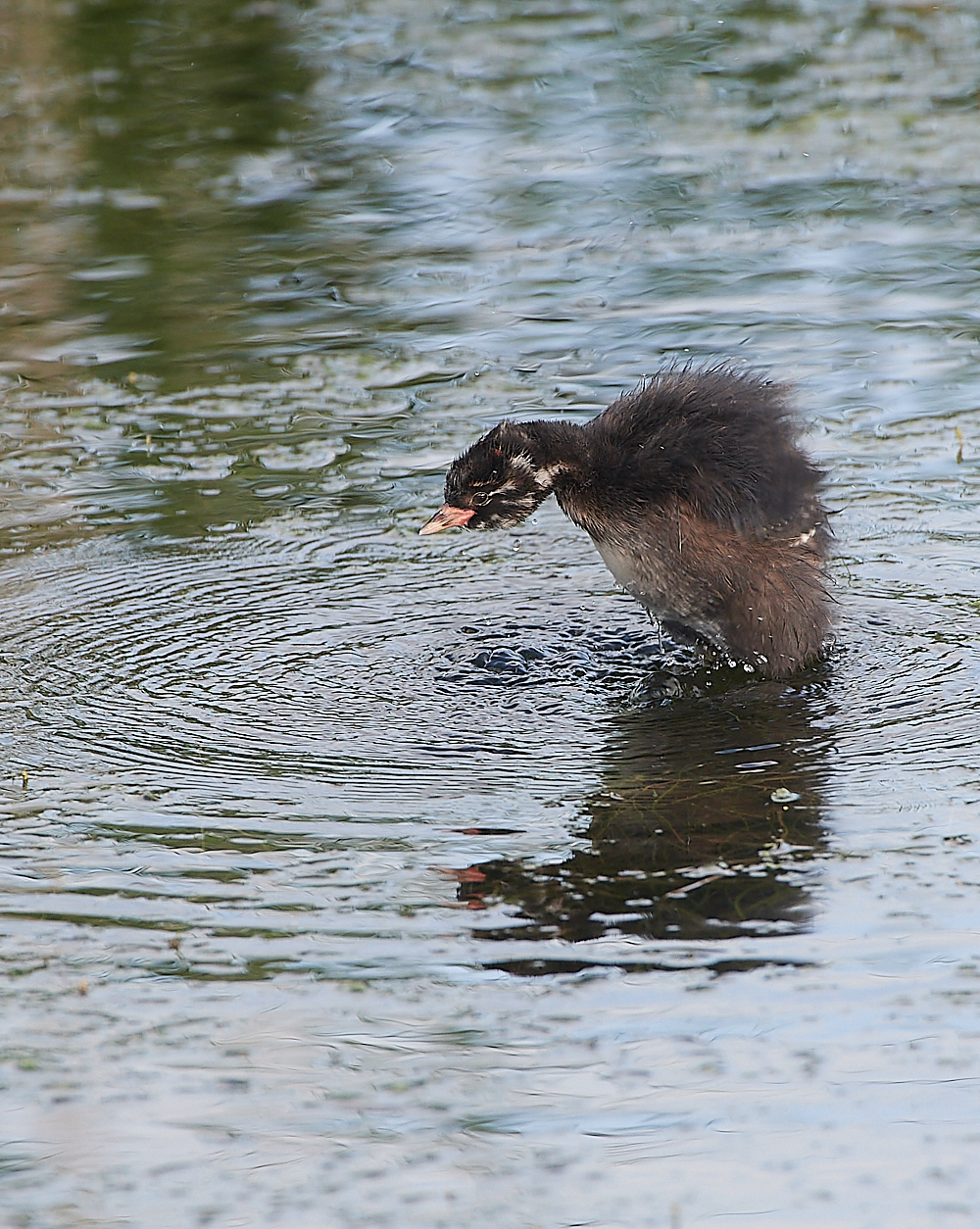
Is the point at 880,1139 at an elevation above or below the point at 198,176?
below

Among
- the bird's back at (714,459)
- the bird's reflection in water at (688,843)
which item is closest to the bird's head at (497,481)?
the bird's back at (714,459)

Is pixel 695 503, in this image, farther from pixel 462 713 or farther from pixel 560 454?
pixel 462 713

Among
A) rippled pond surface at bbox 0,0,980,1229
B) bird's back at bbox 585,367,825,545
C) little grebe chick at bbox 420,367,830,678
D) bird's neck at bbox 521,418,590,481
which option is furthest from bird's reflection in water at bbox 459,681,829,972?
bird's neck at bbox 521,418,590,481

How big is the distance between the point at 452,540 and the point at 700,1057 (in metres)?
4.20

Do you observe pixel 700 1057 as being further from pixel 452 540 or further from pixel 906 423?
pixel 906 423

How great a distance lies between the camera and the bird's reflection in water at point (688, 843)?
5.38m

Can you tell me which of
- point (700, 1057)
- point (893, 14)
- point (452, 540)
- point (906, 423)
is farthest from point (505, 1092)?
point (893, 14)

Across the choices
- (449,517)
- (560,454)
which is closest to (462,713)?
(449,517)

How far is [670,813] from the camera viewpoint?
6.06 metres

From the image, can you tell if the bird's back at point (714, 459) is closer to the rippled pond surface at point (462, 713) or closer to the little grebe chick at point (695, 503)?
the little grebe chick at point (695, 503)

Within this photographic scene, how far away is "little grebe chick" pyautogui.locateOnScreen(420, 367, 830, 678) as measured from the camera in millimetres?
7125

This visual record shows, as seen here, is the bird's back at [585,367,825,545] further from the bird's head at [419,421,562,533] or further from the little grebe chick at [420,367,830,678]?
the bird's head at [419,421,562,533]

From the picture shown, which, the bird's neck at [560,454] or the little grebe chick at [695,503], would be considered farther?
the bird's neck at [560,454]

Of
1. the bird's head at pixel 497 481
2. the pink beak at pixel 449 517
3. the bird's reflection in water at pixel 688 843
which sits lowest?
the bird's reflection in water at pixel 688 843
